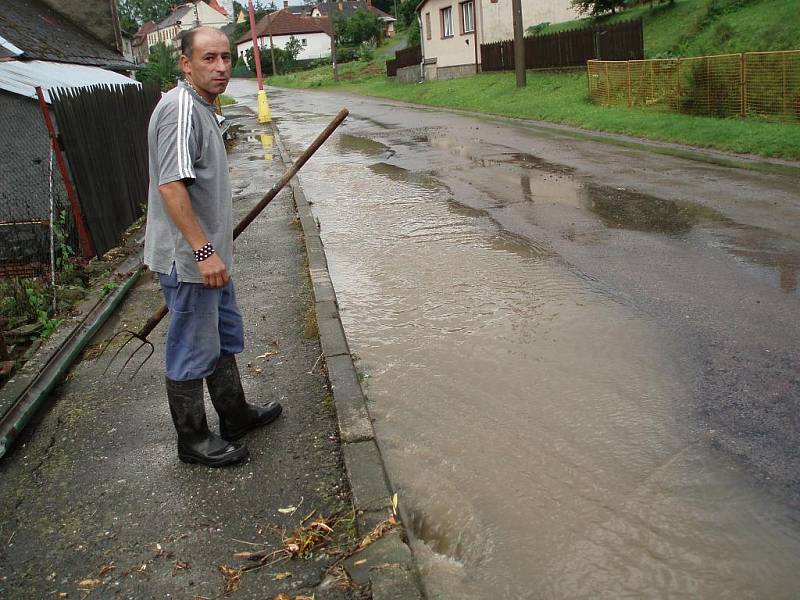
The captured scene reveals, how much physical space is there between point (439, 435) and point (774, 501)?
1555 millimetres

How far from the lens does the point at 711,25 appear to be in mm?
22141

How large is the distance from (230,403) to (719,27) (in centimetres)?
2131

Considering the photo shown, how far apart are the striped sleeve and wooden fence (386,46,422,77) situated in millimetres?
40452

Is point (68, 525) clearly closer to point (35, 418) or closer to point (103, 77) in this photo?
point (35, 418)

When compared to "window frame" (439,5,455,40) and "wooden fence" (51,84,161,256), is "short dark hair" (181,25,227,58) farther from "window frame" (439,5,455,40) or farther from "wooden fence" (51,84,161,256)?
"window frame" (439,5,455,40)

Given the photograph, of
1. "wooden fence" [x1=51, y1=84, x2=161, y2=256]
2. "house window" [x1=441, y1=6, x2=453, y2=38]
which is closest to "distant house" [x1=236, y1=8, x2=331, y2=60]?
"house window" [x1=441, y1=6, x2=453, y2=38]

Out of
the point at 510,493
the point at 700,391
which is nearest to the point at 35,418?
the point at 510,493

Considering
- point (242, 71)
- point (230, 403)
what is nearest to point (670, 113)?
point (230, 403)

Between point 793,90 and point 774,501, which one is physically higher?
point 793,90

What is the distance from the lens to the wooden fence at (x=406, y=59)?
42.9 m

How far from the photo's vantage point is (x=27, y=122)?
8539 millimetres

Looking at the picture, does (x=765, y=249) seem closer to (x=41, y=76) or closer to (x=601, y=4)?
(x=41, y=76)

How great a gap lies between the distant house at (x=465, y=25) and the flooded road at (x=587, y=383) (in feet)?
91.8

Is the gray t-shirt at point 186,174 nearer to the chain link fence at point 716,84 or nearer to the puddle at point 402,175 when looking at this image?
the puddle at point 402,175
